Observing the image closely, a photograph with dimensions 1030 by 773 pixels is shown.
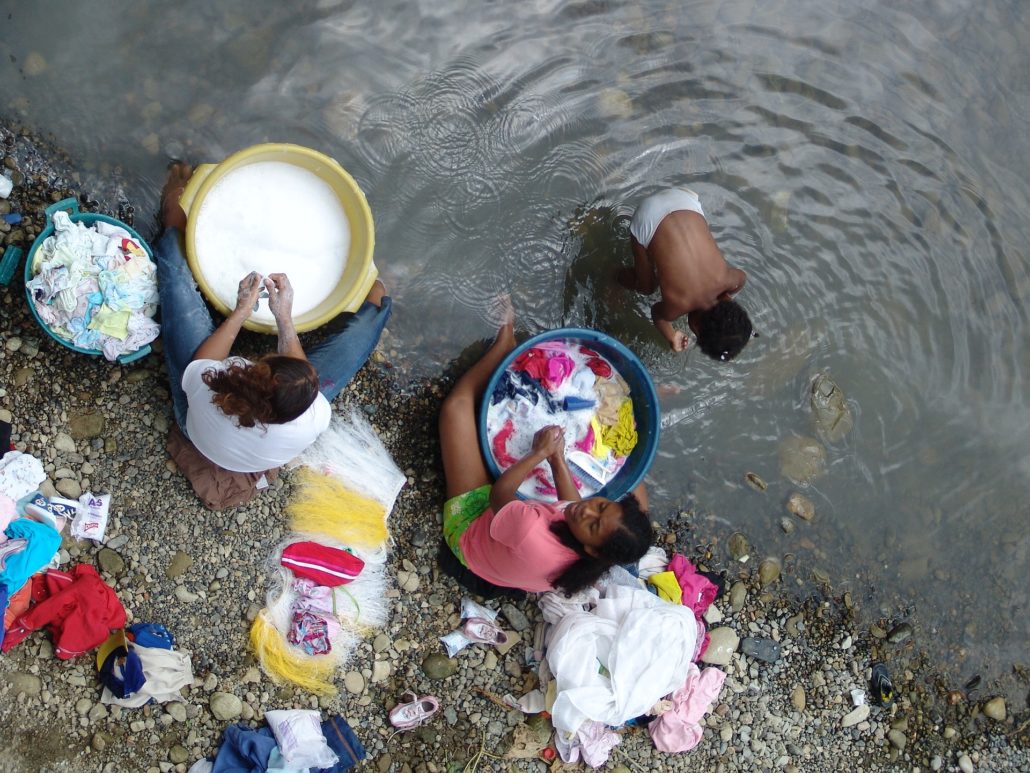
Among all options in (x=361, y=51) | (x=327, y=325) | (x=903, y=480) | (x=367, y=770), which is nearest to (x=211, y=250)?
(x=327, y=325)

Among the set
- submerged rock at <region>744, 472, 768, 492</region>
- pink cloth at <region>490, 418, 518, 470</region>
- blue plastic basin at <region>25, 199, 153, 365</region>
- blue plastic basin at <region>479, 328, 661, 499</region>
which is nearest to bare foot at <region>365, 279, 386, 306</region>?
blue plastic basin at <region>479, 328, 661, 499</region>

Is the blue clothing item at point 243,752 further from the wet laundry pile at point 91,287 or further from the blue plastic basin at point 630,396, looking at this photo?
the wet laundry pile at point 91,287

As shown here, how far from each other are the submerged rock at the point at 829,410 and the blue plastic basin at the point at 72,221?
4182 millimetres

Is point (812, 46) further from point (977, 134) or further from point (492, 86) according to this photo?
point (492, 86)

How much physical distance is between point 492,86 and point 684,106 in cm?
127

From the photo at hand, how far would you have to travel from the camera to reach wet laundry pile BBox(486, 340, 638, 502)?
509 cm

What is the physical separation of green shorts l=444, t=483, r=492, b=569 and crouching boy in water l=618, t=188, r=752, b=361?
1531 mm

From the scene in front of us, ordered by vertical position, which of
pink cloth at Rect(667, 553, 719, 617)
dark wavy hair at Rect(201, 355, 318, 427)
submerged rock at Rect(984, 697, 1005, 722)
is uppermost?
dark wavy hair at Rect(201, 355, 318, 427)

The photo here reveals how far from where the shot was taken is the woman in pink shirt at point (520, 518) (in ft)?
13.8

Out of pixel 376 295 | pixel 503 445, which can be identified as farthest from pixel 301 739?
pixel 376 295

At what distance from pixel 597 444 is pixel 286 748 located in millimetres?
2388

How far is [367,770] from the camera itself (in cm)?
489

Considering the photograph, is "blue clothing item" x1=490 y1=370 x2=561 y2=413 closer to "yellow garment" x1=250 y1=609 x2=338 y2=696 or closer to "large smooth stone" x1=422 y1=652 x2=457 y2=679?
"large smooth stone" x1=422 y1=652 x2=457 y2=679

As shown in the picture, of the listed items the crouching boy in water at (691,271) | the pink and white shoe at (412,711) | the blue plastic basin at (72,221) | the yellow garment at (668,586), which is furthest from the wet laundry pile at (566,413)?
the blue plastic basin at (72,221)
